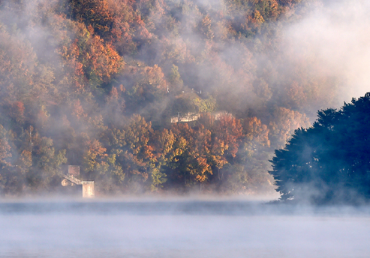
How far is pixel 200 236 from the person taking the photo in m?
40.1

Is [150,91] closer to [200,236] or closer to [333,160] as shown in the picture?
[333,160]

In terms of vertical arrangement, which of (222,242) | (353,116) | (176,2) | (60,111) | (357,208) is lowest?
(222,242)

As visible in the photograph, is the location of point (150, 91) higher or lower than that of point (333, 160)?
higher

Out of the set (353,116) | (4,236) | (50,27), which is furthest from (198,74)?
(4,236)

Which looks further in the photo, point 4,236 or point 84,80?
point 84,80

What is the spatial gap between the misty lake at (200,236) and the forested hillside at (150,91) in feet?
177

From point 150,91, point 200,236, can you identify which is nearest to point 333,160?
point 200,236

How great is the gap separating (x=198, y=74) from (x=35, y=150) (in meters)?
49.2

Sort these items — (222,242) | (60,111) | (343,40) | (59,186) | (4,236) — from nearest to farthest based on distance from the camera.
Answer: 1. (222,242)
2. (4,236)
3. (59,186)
4. (60,111)
5. (343,40)

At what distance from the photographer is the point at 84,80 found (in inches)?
5305

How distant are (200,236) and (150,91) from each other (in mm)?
91246

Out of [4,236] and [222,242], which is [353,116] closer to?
[222,242]

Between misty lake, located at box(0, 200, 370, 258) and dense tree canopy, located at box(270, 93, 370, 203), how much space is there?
2.27 m

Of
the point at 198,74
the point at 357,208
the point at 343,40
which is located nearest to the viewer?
the point at 357,208
